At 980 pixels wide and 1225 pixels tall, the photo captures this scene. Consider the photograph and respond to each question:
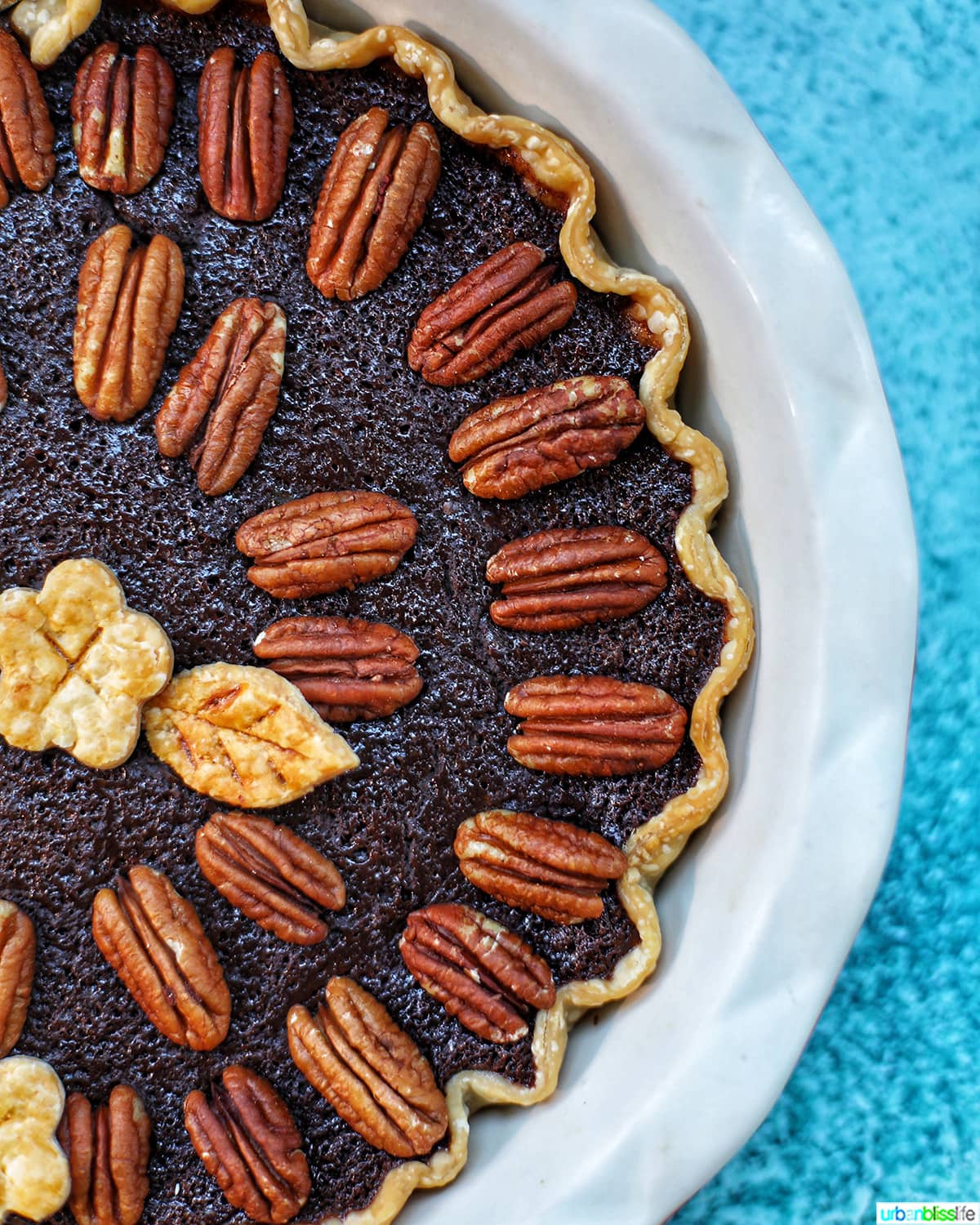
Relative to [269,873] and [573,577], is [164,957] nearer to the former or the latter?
[269,873]

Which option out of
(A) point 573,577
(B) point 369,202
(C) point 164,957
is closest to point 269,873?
(C) point 164,957

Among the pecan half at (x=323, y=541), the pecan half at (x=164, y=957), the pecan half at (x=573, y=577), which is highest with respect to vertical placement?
the pecan half at (x=573, y=577)

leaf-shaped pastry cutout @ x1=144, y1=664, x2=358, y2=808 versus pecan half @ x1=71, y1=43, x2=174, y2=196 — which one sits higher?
pecan half @ x1=71, y1=43, x2=174, y2=196

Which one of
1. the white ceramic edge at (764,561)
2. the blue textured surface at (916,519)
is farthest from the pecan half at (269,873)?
the blue textured surface at (916,519)

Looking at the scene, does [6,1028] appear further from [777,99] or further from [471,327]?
[777,99]

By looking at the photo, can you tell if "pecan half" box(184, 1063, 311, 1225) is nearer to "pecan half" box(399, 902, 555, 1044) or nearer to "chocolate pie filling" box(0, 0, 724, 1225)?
"chocolate pie filling" box(0, 0, 724, 1225)

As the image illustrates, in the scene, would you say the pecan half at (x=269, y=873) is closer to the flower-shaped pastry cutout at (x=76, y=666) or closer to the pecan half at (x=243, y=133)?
the flower-shaped pastry cutout at (x=76, y=666)

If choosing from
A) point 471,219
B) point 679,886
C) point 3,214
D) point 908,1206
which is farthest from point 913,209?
point 908,1206

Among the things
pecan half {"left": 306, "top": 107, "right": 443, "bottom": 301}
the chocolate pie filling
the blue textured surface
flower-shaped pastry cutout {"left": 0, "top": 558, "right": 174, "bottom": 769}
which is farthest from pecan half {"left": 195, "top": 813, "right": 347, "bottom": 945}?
the blue textured surface
